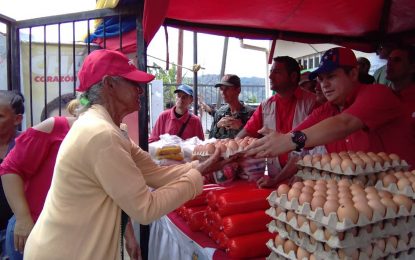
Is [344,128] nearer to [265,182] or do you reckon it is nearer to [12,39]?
[265,182]

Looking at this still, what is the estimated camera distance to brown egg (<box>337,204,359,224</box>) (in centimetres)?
120

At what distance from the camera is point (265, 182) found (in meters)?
2.29

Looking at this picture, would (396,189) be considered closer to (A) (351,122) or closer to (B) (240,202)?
(A) (351,122)

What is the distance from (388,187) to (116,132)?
4.01 feet

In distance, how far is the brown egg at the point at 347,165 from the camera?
1632 millimetres

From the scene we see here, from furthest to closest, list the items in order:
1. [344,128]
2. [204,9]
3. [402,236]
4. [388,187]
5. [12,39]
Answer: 1. [204,9]
2. [12,39]
3. [344,128]
4. [388,187]
5. [402,236]

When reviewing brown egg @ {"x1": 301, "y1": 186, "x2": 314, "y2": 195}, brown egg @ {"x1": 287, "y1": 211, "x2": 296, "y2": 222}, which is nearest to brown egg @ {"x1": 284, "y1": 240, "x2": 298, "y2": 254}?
brown egg @ {"x1": 287, "y1": 211, "x2": 296, "y2": 222}

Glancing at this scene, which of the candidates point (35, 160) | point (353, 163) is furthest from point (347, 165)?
point (35, 160)

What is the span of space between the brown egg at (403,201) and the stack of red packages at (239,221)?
73cm

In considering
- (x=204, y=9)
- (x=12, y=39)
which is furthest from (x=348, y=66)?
(x=12, y=39)

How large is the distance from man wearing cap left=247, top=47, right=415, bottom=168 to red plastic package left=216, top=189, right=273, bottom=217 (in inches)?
10.3

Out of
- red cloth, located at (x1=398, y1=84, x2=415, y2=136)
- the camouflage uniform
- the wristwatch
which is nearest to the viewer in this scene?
the wristwatch

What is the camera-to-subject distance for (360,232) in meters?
1.25

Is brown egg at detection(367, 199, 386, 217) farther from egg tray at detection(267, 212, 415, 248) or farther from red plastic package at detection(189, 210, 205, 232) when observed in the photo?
red plastic package at detection(189, 210, 205, 232)
